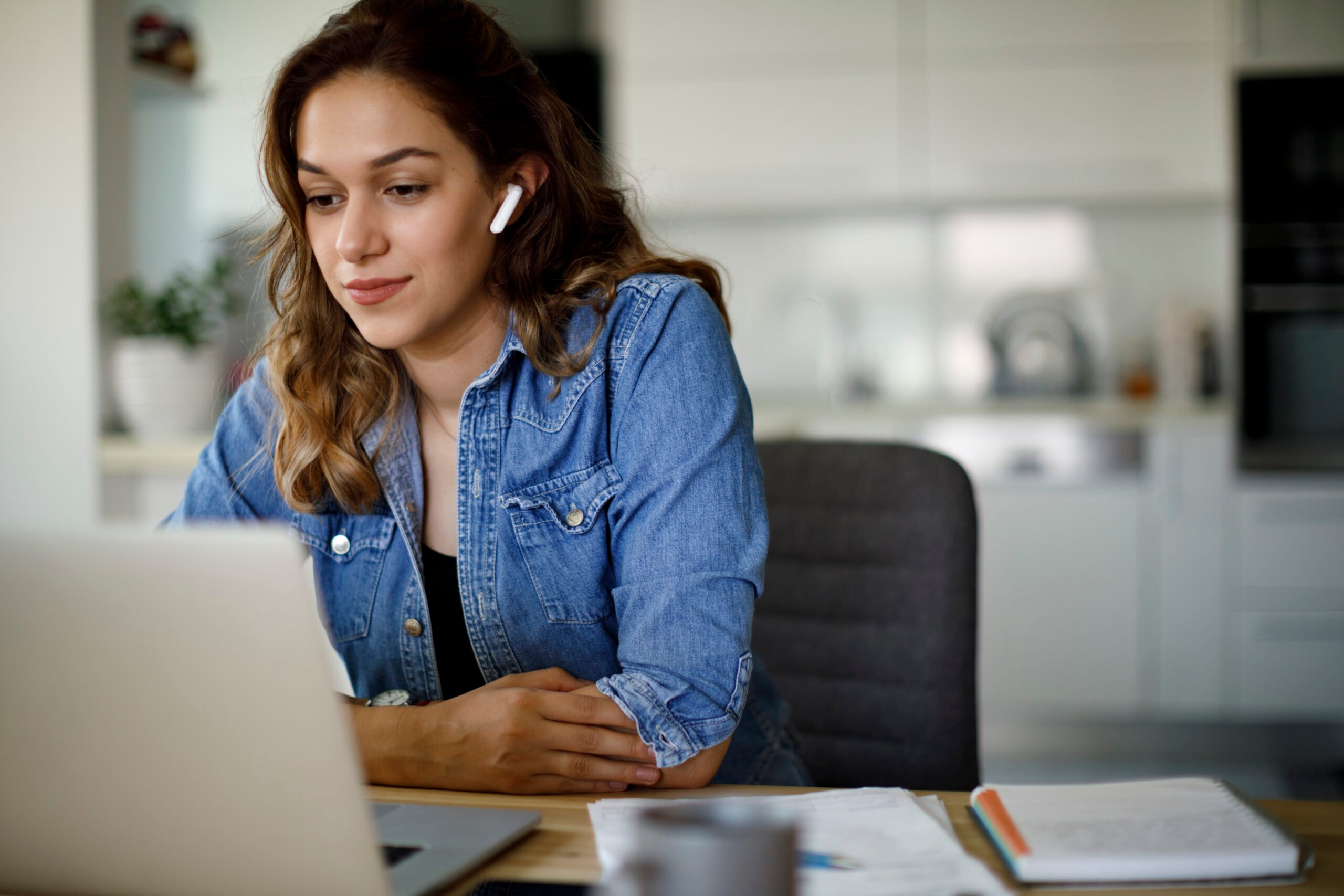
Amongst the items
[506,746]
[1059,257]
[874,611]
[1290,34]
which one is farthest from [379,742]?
[1059,257]

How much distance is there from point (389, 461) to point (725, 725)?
1.49ft

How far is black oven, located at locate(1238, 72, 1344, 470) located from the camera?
10.9 ft

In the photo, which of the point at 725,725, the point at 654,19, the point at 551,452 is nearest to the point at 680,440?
the point at 551,452

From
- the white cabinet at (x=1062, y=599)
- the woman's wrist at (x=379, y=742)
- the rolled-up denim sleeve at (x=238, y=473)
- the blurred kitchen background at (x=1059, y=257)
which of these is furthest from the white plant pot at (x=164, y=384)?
the white cabinet at (x=1062, y=599)

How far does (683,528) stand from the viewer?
98 cm

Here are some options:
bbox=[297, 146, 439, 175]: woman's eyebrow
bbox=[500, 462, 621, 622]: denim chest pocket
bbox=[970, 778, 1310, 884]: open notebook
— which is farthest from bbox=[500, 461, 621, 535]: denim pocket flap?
bbox=[970, 778, 1310, 884]: open notebook

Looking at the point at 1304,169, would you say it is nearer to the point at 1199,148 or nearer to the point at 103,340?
the point at 1199,148

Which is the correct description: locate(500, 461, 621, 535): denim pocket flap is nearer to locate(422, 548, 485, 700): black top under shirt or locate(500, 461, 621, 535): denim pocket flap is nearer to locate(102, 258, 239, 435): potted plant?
locate(422, 548, 485, 700): black top under shirt

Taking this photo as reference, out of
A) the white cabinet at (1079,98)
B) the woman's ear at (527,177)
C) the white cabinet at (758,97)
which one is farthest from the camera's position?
the white cabinet at (758,97)

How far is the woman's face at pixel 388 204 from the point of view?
3.55 ft

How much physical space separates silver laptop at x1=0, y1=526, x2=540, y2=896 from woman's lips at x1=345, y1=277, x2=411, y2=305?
592mm

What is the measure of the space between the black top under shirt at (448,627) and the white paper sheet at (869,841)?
388mm

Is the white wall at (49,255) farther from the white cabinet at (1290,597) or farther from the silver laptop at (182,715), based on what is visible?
the white cabinet at (1290,597)

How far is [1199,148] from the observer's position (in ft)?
11.5
